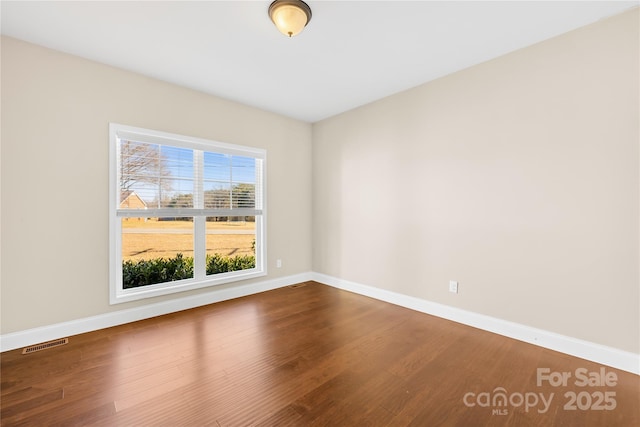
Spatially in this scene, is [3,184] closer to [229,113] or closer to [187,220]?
[187,220]

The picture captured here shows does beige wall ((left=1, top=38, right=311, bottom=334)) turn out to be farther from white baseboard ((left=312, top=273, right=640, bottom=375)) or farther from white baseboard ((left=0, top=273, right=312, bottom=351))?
white baseboard ((left=312, top=273, right=640, bottom=375))

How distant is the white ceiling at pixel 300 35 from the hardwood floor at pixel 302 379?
2.70m

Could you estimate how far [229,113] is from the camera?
3.66 metres

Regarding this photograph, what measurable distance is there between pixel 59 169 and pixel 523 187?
4326 mm

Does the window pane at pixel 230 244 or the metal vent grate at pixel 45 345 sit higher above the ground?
the window pane at pixel 230 244

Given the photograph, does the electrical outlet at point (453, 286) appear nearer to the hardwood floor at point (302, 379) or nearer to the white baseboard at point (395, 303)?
the white baseboard at point (395, 303)

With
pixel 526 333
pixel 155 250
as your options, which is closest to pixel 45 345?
pixel 155 250

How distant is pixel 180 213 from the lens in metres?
3.30

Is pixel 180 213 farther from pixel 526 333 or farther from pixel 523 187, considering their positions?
pixel 526 333

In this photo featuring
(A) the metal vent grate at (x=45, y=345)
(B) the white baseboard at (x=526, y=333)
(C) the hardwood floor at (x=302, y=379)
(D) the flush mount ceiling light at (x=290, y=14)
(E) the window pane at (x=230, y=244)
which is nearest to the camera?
(C) the hardwood floor at (x=302, y=379)

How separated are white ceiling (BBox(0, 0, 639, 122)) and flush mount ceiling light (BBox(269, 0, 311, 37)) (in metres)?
0.08

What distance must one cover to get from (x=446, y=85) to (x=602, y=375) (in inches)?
113

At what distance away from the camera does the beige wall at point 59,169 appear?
2.33 m

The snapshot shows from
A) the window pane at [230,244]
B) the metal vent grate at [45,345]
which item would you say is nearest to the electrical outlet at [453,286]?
the window pane at [230,244]
